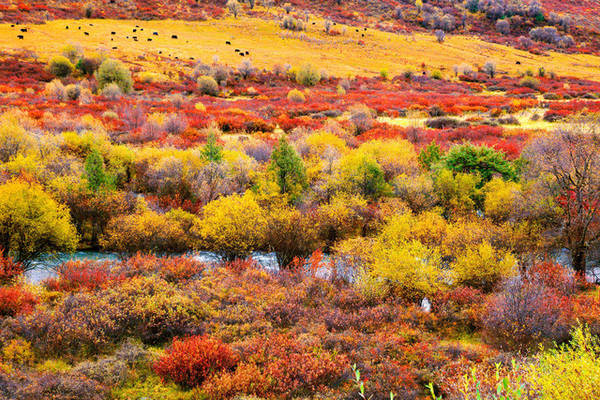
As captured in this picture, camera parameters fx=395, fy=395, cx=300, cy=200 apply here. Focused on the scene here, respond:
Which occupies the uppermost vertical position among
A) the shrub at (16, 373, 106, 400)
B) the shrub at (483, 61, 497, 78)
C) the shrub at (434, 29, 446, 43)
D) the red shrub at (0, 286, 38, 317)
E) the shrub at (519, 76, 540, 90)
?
the shrub at (434, 29, 446, 43)

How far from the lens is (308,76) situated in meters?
53.4

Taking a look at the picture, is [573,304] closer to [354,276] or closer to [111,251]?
[354,276]

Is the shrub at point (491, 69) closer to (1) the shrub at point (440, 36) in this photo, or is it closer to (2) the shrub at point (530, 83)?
(2) the shrub at point (530, 83)

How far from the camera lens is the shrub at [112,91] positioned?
37.4 metres

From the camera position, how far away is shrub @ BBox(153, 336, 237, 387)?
7199 millimetres

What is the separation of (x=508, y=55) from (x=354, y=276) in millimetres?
88256

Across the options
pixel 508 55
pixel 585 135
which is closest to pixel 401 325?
pixel 585 135

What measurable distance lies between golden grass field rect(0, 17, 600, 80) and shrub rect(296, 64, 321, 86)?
27.1ft

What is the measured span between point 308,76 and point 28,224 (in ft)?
151

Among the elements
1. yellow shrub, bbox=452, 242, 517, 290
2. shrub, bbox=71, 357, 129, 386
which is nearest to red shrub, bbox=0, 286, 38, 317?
shrub, bbox=71, 357, 129, 386

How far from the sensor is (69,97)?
36.7 meters

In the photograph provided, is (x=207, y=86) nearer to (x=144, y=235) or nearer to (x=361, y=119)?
(x=361, y=119)

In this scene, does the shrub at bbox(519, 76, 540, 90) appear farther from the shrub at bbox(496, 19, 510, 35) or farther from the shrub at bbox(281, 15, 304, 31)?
the shrub at bbox(496, 19, 510, 35)

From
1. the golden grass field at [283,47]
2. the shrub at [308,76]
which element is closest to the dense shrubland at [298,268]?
the shrub at [308,76]
